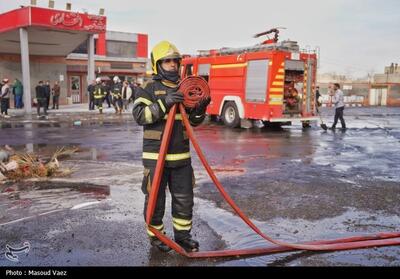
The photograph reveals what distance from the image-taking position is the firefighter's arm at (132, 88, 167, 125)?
362cm

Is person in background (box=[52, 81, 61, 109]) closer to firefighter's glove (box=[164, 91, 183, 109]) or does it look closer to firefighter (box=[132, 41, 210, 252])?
firefighter (box=[132, 41, 210, 252])

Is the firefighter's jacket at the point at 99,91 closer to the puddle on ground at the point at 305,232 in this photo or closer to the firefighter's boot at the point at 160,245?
the puddle on ground at the point at 305,232

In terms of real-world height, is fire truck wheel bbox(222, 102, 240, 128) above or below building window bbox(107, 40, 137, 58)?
below

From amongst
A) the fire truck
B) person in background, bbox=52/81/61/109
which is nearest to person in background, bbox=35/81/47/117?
person in background, bbox=52/81/61/109

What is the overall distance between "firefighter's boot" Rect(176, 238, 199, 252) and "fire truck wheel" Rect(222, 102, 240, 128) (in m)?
Answer: 11.5

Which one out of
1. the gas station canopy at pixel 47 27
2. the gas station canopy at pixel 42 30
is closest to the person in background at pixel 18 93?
the gas station canopy at pixel 42 30

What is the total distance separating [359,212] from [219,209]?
1.63 metres

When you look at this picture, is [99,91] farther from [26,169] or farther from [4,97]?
[26,169]

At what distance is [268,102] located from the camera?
13953 mm

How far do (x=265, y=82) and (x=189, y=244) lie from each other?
1082 centimetres

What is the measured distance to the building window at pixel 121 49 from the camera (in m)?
37.6

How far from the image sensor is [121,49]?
38.2m

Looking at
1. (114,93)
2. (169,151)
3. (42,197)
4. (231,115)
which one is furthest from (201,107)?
(114,93)
